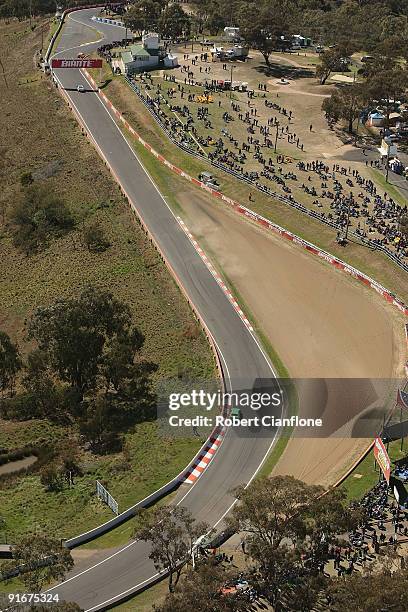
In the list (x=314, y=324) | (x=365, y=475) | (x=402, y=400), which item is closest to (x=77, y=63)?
(x=314, y=324)

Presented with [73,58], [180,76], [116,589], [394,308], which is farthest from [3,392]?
[73,58]

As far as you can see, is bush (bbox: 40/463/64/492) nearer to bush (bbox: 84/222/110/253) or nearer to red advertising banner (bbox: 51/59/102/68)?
bush (bbox: 84/222/110/253)

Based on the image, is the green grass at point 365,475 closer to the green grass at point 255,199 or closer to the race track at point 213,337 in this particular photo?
the race track at point 213,337

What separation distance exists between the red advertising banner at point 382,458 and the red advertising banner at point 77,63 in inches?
4435

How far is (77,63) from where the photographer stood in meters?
144

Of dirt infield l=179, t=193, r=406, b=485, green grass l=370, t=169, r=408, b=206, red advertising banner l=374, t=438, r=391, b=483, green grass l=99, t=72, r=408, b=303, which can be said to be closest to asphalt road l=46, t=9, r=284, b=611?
dirt infield l=179, t=193, r=406, b=485

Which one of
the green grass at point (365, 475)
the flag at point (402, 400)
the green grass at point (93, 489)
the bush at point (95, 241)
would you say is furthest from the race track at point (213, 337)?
the flag at point (402, 400)

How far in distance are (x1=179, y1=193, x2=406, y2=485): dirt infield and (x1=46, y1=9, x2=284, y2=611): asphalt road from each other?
2.07 meters

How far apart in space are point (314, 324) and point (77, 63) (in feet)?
312

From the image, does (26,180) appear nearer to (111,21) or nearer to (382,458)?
(382,458)

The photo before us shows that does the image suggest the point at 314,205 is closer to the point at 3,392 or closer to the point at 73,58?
the point at 3,392

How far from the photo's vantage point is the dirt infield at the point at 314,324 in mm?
51969

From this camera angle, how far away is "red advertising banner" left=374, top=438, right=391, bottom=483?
4599cm

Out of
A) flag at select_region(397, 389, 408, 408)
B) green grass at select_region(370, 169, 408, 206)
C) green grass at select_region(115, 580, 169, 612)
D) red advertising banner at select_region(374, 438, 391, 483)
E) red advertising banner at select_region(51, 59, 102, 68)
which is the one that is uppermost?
red advertising banner at select_region(51, 59, 102, 68)
